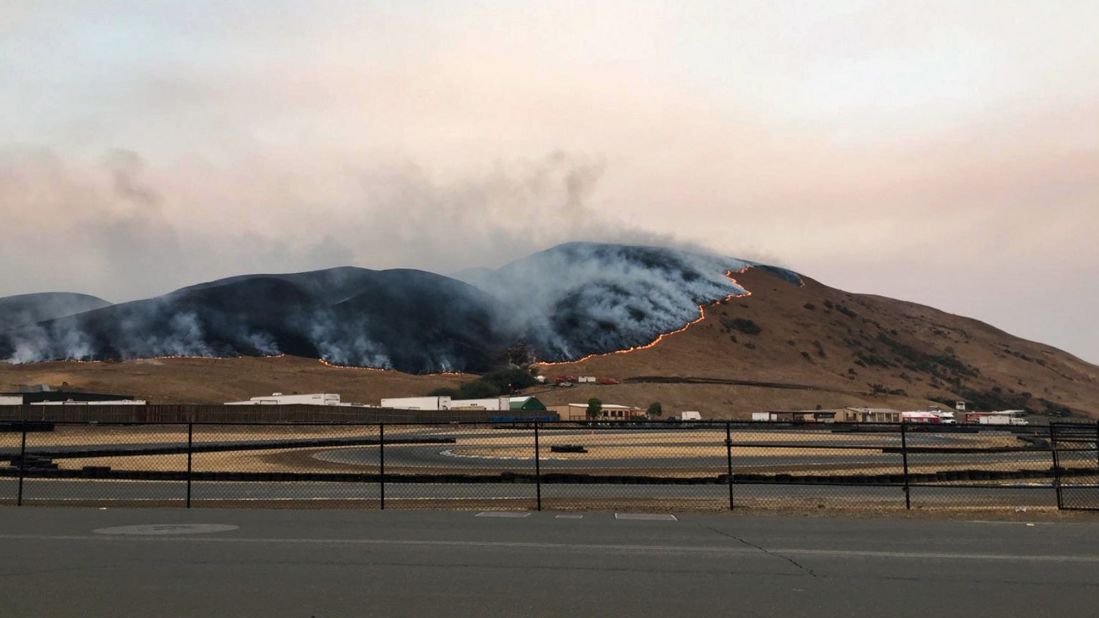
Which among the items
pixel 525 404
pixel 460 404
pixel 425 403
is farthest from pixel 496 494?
pixel 460 404

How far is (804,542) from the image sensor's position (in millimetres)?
15898

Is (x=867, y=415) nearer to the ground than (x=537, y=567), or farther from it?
farther from it

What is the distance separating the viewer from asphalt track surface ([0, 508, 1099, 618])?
→ 33.9 feet

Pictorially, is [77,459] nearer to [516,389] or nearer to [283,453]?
[283,453]

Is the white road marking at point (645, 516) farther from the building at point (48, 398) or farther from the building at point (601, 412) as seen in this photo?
the building at point (601, 412)

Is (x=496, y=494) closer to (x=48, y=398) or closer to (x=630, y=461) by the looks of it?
(x=630, y=461)

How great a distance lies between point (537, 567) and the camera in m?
12.9

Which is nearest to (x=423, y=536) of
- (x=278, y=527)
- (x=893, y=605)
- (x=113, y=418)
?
(x=278, y=527)

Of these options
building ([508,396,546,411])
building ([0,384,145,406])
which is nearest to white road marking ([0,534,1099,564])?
building ([0,384,145,406])

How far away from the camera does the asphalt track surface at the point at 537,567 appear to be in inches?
407

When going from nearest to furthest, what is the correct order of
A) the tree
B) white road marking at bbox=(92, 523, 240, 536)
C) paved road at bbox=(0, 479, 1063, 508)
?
white road marking at bbox=(92, 523, 240, 536) < paved road at bbox=(0, 479, 1063, 508) < the tree

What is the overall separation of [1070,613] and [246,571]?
32.3ft

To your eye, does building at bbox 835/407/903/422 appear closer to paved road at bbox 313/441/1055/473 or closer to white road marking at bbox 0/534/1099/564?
paved road at bbox 313/441/1055/473

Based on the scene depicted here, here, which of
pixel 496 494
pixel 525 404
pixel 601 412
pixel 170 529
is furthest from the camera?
pixel 525 404
